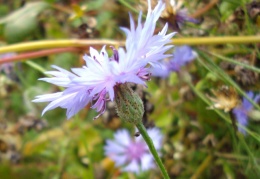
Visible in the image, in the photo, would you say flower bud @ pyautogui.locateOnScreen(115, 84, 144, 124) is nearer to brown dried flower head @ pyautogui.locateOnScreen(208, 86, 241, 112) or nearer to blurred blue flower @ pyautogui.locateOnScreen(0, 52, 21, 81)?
brown dried flower head @ pyautogui.locateOnScreen(208, 86, 241, 112)

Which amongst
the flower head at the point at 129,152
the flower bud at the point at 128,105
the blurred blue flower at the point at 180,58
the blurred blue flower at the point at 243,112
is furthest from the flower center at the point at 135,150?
the flower bud at the point at 128,105

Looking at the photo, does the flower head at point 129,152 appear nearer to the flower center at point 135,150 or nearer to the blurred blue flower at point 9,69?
the flower center at point 135,150

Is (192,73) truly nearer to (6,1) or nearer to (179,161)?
(179,161)

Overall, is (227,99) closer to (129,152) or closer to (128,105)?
(128,105)

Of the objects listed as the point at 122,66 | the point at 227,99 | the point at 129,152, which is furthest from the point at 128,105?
the point at 129,152

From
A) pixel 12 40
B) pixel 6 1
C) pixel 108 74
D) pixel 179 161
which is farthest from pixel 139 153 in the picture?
pixel 6 1

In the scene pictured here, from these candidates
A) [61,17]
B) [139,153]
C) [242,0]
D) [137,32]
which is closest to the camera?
[137,32]

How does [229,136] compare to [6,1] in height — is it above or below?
below
